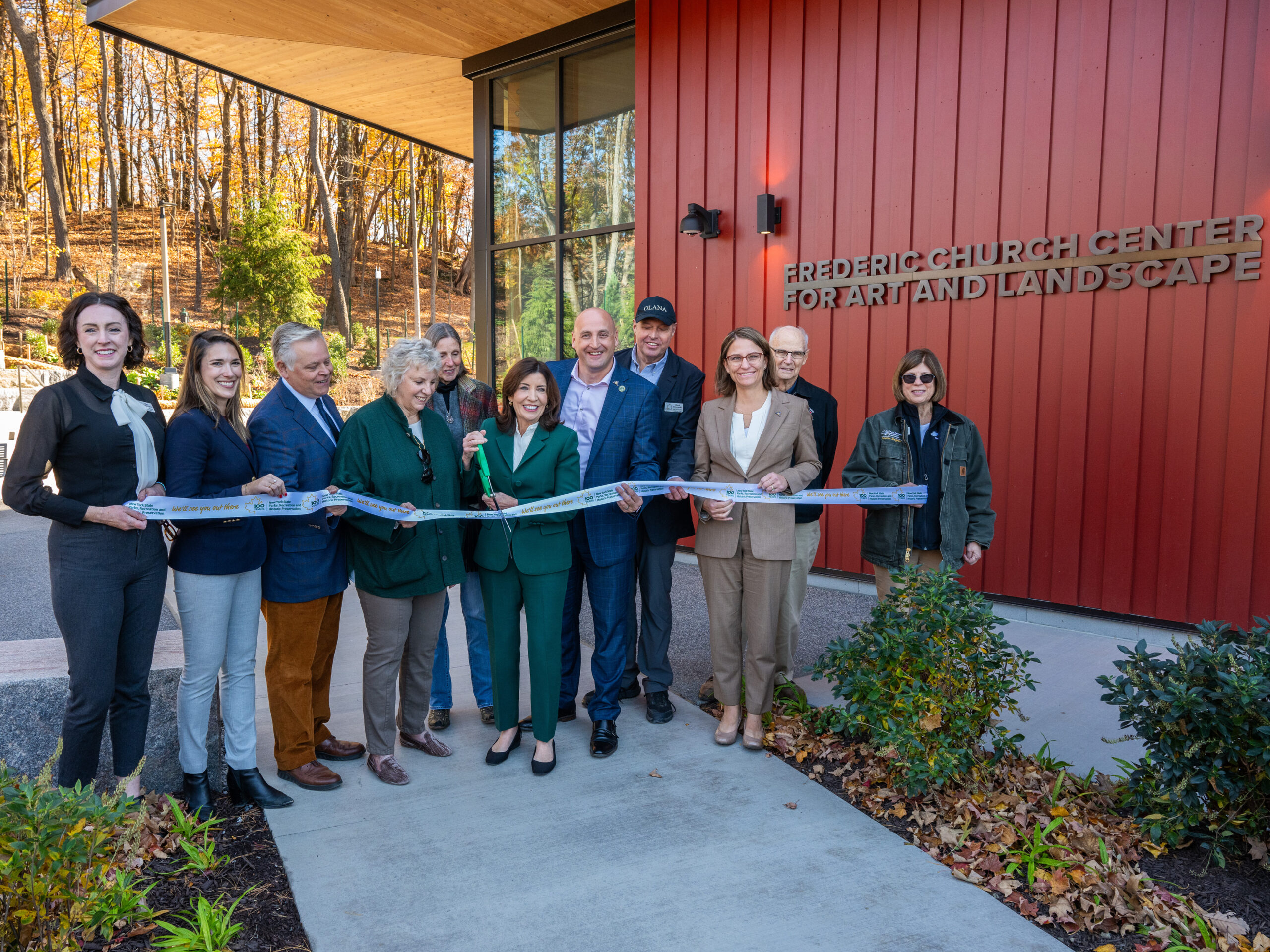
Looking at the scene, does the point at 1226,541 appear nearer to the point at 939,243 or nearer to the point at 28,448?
the point at 939,243

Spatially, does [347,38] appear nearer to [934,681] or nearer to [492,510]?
[492,510]

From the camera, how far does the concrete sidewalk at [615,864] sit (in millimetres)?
2646

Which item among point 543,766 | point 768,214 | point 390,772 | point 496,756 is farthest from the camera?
point 768,214

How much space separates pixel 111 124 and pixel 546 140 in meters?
38.4

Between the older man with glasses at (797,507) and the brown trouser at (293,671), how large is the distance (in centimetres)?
196

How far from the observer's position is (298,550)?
11.3 feet

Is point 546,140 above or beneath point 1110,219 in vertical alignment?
above

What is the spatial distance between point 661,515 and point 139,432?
2297 mm

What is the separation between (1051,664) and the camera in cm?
518

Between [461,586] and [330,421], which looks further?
[461,586]

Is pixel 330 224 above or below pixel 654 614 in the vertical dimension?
above

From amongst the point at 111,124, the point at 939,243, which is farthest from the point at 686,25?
the point at 111,124

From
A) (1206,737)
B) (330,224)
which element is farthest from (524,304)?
(330,224)

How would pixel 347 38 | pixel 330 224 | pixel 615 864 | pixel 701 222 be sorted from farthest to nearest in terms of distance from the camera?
pixel 330 224
pixel 347 38
pixel 701 222
pixel 615 864
